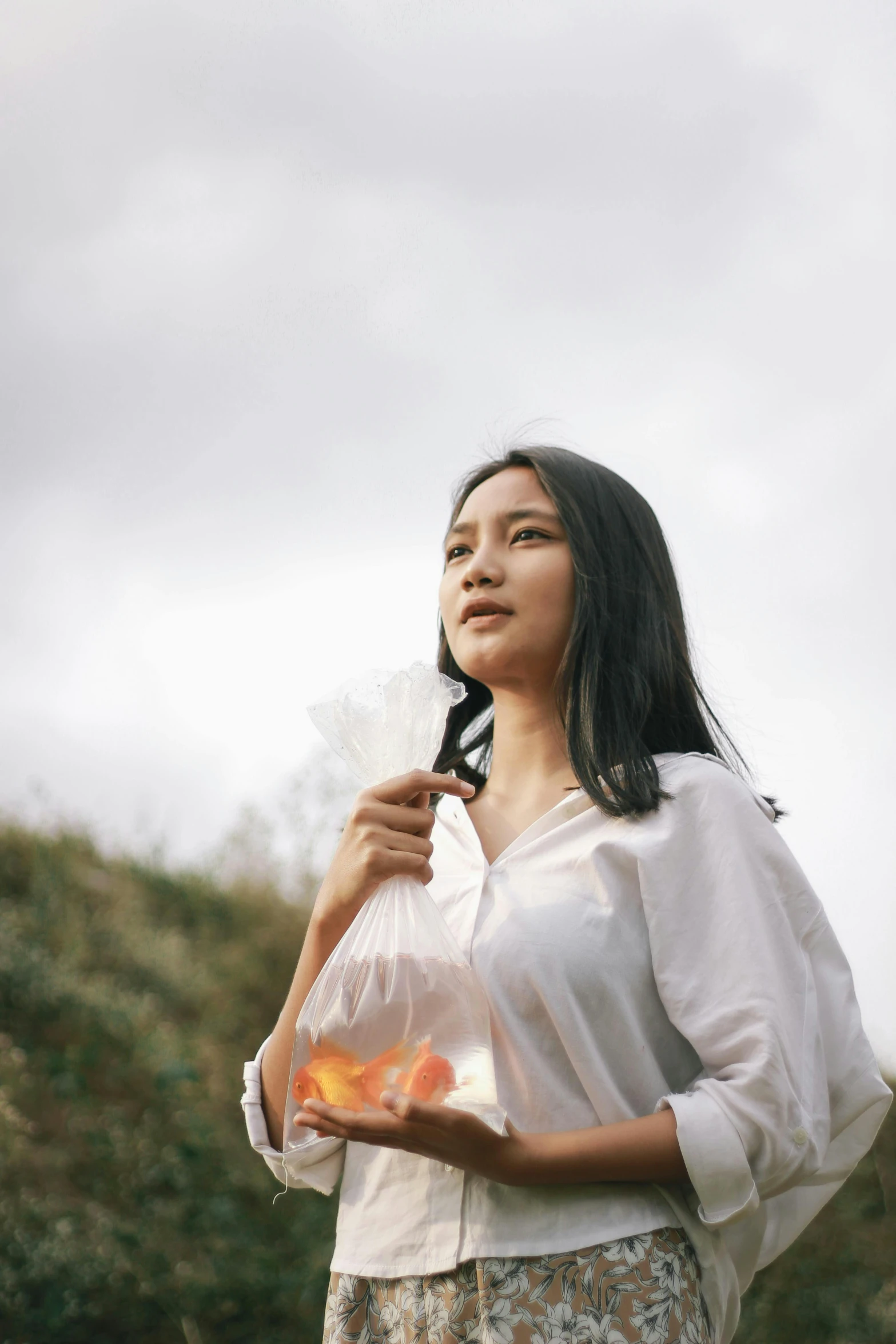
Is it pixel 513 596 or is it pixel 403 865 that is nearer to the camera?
pixel 403 865

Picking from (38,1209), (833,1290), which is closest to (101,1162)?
(38,1209)

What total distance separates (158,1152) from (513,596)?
9.37ft

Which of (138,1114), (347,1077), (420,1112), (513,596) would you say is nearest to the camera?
(420,1112)

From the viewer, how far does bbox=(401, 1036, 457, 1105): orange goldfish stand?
1.22 meters

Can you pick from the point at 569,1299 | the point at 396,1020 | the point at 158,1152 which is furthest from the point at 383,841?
the point at 158,1152

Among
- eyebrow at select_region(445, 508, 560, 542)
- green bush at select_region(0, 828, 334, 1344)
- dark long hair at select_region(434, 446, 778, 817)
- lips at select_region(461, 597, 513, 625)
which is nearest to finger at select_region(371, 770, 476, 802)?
dark long hair at select_region(434, 446, 778, 817)

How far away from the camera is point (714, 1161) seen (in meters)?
1.26

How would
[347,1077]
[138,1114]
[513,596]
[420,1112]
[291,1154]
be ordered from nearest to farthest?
[420,1112]
[347,1077]
[291,1154]
[513,596]
[138,1114]

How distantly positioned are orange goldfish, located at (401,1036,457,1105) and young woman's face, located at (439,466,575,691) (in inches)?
24.5

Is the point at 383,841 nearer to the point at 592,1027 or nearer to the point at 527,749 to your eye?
the point at 592,1027

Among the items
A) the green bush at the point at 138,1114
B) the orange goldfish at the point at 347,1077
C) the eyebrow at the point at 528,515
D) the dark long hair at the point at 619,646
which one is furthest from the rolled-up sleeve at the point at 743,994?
the green bush at the point at 138,1114

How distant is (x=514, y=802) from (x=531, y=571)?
1.13 feet

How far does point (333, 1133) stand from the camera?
121 cm

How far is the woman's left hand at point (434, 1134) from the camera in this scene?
1155mm
